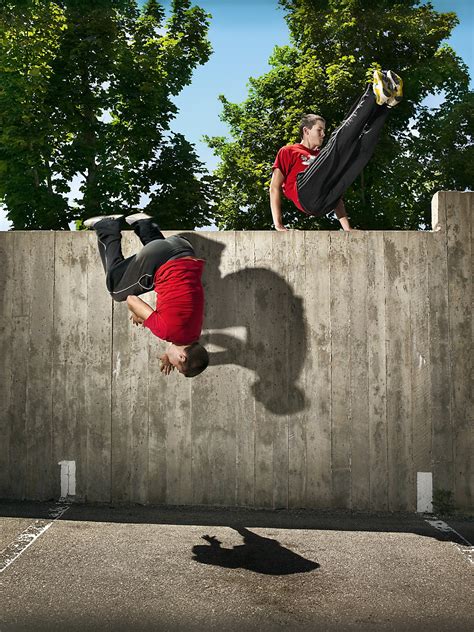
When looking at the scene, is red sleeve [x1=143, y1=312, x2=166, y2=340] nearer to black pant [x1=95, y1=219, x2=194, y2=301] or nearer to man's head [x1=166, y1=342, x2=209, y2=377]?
man's head [x1=166, y1=342, x2=209, y2=377]

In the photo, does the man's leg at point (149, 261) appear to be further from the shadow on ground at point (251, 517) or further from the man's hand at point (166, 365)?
the shadow on ground at point (251, 517)

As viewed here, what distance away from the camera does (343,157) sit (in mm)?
6406

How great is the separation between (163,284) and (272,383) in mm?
1407

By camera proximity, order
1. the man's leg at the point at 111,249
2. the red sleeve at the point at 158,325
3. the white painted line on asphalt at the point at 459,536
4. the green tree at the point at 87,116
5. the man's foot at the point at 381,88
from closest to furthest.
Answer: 1. the white painted line on asphalt at the point at 459,536
2. the red sleeve at the point at 158,325
3. the man's leg at the point at 111,249
4. the man's foot at the point at 381,88
5. the green tree at the point at 87,116

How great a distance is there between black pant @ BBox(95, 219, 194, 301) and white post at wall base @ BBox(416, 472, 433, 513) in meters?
2.81

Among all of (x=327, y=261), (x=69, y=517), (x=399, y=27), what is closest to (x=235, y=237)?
(x=327, y=261)

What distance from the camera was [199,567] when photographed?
455cm

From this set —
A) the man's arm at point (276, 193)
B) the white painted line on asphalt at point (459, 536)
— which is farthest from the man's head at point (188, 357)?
the white painted line on asphalt at point (459, 536)

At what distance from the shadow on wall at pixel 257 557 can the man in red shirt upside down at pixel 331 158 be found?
2.84 m

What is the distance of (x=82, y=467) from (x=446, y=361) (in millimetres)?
3396

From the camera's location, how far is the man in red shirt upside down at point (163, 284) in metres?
5.43

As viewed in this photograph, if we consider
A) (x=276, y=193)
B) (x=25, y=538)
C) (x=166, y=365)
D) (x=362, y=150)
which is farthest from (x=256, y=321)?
(x=25, y=538)

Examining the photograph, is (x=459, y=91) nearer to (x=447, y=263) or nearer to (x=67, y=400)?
(x=447, y=263)

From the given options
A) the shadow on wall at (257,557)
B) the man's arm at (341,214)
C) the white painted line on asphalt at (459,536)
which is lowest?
the white painted line on asphalt at (459,536)
